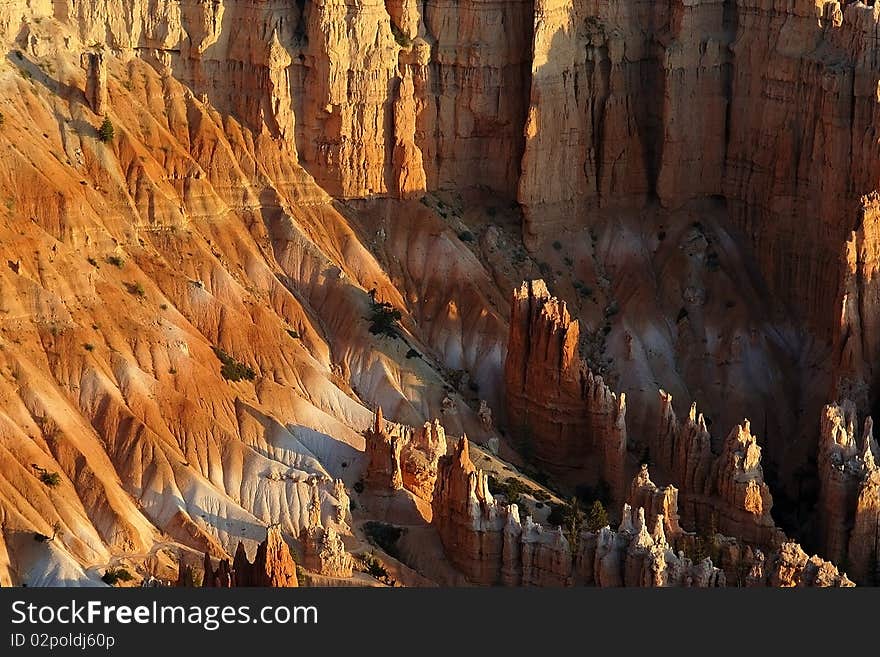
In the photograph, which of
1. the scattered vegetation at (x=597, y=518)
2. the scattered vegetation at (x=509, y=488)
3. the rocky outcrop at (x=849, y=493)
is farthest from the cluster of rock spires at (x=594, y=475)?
the scattered vegetation at (x=509, y=488)

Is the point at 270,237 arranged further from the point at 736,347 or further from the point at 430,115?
the point at 736,347

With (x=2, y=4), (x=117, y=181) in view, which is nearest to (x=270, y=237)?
(x=117, y=181)

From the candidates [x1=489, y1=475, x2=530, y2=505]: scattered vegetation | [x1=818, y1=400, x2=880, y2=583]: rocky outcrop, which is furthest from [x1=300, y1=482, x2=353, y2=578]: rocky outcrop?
[x1=818, y1=400, x2=880, y2=583]: rocky outcrop

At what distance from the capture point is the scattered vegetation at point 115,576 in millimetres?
93688

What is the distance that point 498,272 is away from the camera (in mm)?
118000

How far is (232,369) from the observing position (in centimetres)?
10669

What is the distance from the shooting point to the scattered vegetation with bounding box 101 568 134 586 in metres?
93.7

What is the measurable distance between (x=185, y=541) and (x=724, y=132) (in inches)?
1330

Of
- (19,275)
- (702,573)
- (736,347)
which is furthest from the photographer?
(736,347)

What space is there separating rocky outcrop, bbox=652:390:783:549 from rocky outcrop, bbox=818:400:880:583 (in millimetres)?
2235

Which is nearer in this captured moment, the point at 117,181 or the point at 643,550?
the point at 643,550

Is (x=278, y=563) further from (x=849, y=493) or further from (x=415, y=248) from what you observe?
(x=415, y=248)

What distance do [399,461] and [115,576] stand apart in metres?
14.3

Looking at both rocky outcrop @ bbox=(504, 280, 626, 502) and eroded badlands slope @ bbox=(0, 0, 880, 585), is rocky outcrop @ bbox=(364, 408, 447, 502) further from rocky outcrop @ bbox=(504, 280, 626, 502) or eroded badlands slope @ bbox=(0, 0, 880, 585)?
rocky outcrop @ bbox=(504, 280, 626, 502)
